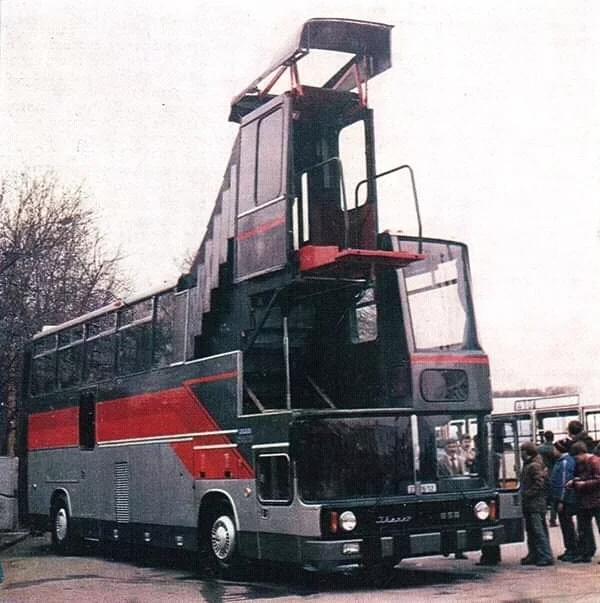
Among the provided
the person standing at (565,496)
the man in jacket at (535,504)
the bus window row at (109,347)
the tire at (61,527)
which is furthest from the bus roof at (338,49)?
the tire at (61,527)

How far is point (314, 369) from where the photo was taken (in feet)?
Result: 45.1

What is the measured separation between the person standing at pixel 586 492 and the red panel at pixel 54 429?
8056 millimetres

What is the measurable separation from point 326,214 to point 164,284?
2938mm

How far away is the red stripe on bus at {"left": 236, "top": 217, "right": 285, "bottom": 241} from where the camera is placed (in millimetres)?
12555

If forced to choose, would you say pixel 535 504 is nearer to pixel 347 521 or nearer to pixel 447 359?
pixel 447 359

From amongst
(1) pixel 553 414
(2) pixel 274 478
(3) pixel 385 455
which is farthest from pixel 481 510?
(1) pixel 553 414

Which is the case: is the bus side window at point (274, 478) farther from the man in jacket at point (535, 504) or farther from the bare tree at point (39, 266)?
the bare tree at point (39, 266)

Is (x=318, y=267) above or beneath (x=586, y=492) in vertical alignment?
above

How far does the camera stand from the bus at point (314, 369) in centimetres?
1172

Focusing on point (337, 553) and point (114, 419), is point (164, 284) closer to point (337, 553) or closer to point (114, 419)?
point (114, 419)

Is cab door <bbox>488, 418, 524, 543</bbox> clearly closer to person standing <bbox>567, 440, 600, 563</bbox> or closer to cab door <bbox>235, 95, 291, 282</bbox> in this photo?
person standing <bbox>567, 440, 600, 563</bbox>

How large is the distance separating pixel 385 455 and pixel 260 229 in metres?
2.98

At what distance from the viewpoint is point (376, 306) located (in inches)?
512

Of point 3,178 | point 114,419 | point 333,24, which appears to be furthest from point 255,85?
point 3,178
